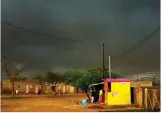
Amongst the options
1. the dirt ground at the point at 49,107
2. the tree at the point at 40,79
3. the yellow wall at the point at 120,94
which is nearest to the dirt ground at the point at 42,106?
the dirt ground at the point at 49,107

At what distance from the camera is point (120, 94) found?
25.4m

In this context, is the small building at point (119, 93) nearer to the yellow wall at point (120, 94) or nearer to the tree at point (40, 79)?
the yellow wall at point (120, 94)

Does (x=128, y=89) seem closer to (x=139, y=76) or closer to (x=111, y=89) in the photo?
(x=111, y=89)

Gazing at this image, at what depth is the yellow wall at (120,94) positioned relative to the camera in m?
25.3

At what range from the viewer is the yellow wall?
25.3 meters

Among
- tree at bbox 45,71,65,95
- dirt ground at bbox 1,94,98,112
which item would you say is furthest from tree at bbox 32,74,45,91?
dirt ground at bbox 1,94,98,112

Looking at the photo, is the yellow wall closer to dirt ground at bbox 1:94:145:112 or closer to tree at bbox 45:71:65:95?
dirt ground at bbox 1:94:145:112

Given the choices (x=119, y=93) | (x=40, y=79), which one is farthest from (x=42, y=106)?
(x=40, y=79)

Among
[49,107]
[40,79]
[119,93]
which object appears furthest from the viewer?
[40,79]

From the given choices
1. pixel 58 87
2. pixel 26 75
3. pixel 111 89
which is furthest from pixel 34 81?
pixel 111 89

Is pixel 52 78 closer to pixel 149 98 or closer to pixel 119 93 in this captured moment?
pixel 119 93

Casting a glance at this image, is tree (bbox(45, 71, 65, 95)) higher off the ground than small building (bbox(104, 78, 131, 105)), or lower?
higher

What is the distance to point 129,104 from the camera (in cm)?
2520

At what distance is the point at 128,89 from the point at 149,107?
141 inches
